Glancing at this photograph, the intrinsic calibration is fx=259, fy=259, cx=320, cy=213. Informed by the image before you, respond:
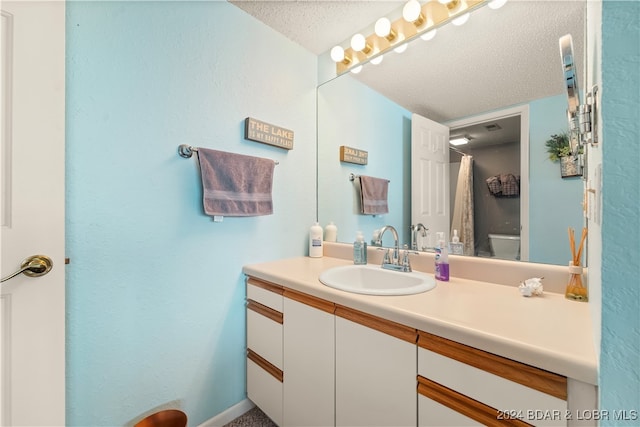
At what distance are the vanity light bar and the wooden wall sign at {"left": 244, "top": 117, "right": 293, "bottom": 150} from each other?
596 millimetres

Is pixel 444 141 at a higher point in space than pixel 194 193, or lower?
higher

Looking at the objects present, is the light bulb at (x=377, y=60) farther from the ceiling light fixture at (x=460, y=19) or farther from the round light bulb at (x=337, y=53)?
the ceiling light fixture at (x=460, y=19)

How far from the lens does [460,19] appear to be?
1212 mm

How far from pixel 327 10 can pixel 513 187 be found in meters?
1.30

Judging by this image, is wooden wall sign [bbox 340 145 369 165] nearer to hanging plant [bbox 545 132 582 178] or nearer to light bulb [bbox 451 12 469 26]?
light bulb [bbox 451 12 469 26]

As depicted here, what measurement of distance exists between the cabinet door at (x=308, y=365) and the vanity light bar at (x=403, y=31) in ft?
4.68

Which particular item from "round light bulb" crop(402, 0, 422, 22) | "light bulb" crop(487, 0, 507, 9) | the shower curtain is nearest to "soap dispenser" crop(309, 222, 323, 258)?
the shower curtain

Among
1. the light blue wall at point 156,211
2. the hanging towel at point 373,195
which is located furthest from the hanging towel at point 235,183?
the hanging towel at point 373,195

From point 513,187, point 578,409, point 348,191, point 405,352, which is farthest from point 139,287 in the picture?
point 513,187

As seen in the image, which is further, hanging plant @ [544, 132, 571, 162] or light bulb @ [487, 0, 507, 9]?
light bulb @ [487, 0, 507, 9]

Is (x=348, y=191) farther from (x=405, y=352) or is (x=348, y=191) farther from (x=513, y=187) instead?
(x=405, y=352)

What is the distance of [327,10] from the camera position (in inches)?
55.5

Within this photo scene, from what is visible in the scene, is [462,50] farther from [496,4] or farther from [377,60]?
[377,60]

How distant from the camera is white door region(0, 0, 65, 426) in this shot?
76 centimetres
